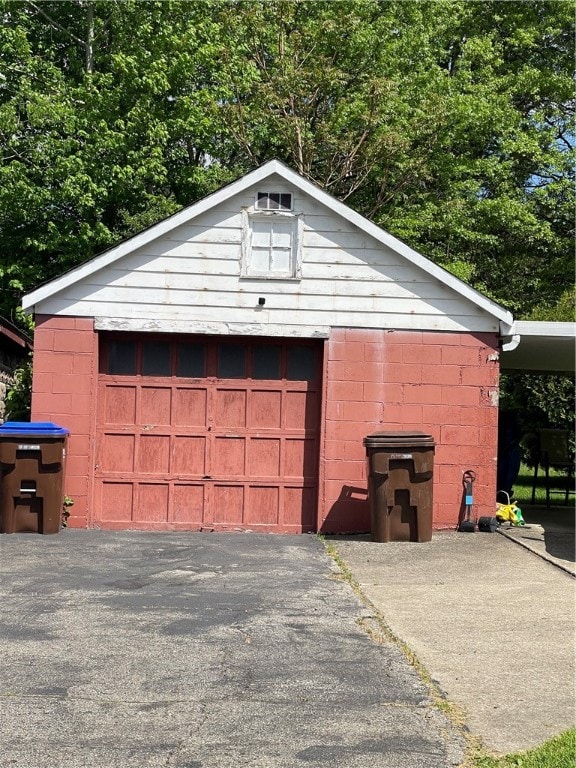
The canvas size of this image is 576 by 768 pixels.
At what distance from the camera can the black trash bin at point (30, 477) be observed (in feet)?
39.7

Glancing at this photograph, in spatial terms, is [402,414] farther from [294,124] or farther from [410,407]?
[294,124]

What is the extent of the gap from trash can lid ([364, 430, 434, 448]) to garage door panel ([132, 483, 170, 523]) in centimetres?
285

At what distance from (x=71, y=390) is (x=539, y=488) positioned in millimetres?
16344

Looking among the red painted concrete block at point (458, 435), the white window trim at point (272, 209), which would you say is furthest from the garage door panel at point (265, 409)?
the white window trim at point (272, 209)

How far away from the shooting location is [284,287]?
43.5 ft

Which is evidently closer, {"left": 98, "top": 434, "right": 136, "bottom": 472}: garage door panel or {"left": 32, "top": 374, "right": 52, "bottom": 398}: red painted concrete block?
{"left": 32, "top": 374, "right": 52, "bottom": 398}: red painted concrete block

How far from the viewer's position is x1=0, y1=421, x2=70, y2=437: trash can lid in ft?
39.7

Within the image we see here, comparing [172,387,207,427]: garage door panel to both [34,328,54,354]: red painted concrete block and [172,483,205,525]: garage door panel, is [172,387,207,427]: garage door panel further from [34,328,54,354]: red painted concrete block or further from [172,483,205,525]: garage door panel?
[34,328,54,354]: red painted concrete block

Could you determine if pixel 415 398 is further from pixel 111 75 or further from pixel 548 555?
pixel 111 75

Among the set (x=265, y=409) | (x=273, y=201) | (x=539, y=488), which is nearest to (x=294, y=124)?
(x=539, y=488)

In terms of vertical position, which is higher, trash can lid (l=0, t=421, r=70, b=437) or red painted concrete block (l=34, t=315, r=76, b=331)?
red painted concrete block (l=34, t=315, r=76, b=331)

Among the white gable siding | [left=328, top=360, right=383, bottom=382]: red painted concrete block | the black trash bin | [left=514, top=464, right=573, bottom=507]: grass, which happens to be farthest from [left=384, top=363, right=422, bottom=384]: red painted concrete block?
[left=514, top=464, right=573, bottom=507]: grass

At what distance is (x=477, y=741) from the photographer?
4949mm

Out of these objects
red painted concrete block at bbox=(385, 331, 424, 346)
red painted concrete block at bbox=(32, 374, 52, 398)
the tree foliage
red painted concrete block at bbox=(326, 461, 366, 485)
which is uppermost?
the tree foliage
